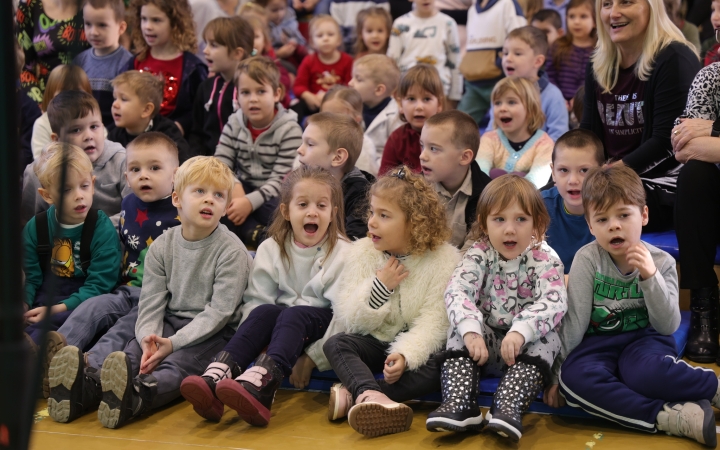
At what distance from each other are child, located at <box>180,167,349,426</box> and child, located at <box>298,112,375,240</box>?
0.40 meters

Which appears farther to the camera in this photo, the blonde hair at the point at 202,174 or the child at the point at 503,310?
the blonde hair at the point at 202,174

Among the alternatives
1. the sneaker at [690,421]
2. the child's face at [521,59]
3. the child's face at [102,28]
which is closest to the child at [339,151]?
the child's face at [521,59]

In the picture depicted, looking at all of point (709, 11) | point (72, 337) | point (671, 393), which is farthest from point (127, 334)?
point (709, 11)

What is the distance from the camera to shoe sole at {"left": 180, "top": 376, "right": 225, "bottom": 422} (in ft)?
8.96

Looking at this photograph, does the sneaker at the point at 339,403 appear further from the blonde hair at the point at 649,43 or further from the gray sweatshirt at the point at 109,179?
the blonde hair at the point at 649,43

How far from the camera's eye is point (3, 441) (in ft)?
3.27

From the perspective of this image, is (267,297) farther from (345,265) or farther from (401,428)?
(401,428)

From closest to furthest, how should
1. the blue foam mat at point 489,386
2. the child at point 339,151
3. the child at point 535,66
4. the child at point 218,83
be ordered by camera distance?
the blue foam mat at point 489,386 → the child at point 339,151 → the child at point 535,66 → the child at point 218,83

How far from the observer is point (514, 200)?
2854 mm

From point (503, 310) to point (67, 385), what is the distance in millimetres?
1550

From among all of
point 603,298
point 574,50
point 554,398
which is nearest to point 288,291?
point 554,398

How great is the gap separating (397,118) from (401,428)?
7.52 feet

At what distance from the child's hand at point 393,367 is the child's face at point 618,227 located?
0.79 m

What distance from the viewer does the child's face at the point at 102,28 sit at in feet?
16.0
